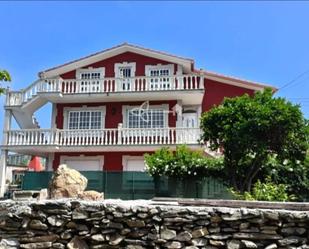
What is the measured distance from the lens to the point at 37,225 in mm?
7047

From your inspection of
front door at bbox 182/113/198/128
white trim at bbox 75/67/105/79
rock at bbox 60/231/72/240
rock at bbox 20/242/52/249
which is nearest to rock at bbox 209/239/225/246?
rock at bbox 60/231/72/240

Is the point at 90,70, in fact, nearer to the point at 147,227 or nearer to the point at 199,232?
the point at 147,227

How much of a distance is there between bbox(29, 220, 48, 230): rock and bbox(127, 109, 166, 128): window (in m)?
17.8

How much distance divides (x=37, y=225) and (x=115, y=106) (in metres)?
18.4

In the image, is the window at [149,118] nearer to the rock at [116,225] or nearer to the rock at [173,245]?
the rock at [116,225]

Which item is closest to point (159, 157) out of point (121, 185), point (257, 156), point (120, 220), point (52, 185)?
point (121, 185)

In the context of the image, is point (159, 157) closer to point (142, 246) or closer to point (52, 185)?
point (52, 185)

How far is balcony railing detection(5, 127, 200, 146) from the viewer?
22922mm

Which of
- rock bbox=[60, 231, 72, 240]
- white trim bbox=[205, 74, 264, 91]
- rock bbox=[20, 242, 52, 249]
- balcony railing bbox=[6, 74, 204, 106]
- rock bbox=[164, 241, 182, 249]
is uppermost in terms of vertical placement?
white trim bbox=[205, 74, 264, 91]

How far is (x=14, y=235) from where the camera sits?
7117 millimetres

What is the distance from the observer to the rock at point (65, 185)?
10.0 m

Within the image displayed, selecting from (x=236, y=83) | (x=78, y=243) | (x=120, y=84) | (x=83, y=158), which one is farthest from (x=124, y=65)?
(x=78, y=243)

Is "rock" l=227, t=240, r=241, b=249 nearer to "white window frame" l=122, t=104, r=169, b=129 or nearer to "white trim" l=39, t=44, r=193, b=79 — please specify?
"white window frame" l=122, t=104, r=169, b=129

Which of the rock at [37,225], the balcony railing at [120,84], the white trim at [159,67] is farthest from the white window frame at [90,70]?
the rock at [37,225]
